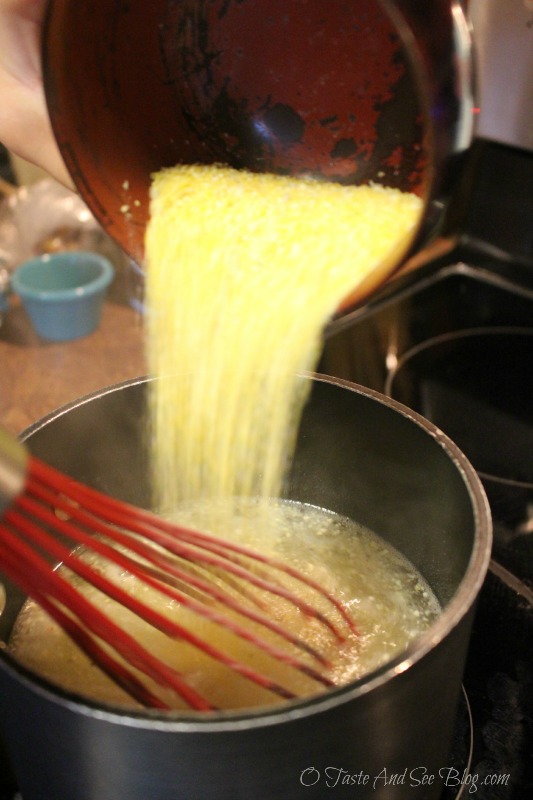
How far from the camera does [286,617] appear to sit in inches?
27.8

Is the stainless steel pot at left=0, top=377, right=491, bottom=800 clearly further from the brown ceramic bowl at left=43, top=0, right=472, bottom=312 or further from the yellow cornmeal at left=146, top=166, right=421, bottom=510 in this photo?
the brown ceramic bowl at left=43, top=0, right=472, bottom=312

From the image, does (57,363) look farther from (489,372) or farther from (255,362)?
(489,372)

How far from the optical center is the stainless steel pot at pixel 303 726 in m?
0.39

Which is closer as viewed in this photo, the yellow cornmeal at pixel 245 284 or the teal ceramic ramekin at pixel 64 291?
the yellow cornmeal at pixel 245 284

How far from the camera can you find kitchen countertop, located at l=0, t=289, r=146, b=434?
1.12m

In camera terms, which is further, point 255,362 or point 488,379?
point 488,379

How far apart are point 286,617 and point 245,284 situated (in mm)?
339

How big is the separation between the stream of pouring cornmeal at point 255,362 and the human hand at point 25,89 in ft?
0.50

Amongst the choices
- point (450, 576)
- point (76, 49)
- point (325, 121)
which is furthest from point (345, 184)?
point (450, 576)

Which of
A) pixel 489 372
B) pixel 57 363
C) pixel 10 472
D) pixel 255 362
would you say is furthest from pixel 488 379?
pixel 10 472

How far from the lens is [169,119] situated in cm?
79

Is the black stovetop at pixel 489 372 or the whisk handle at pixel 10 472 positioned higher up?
the whisk handle at pixel 10 472

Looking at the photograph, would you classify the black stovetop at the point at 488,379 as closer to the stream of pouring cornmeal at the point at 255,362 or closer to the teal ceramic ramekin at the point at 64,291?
the stream of pouring cornmeal at the point at 255,362

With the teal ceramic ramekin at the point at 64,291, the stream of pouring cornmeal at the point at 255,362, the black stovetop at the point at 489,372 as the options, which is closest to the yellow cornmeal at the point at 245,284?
the stream of pouring cornmeal at the point at 255,362
